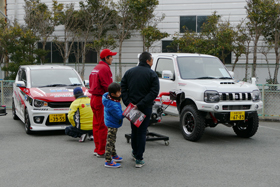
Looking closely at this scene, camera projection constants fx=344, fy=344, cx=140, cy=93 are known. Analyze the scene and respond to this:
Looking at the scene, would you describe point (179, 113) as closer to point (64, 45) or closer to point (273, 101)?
point (273, 101)

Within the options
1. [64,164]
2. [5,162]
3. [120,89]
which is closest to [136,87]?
[120,89]

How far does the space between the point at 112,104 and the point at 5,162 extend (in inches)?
88.3

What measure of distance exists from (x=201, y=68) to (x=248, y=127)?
185 cm

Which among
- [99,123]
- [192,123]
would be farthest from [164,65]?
[99,123]

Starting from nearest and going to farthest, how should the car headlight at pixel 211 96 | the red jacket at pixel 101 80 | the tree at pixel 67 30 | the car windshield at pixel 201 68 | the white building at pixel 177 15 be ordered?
the red jacket at pixel 101 80 < the car headlight at pixel 211 96 < the car windshield at pixel 201 68 < the tree at pixel 67 30 < the white building at pixel 177 15

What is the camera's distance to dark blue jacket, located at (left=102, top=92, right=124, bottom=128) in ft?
18.3

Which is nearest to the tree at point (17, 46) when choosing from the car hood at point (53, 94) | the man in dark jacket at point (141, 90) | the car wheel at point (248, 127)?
the car hood at point (53, 94)

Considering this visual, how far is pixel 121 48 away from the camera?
25.6 meters

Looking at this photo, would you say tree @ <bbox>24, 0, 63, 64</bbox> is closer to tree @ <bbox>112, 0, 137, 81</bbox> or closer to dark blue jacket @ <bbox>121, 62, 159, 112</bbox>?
tree @ <bbox>112, 0, 137, 81</bbox>

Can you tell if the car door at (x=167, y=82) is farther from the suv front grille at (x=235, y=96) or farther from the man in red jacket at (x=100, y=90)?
the man in red jacket at (x=100, y=90)

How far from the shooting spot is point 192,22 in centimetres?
2467

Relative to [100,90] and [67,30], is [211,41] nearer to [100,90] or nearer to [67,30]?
[67,30]

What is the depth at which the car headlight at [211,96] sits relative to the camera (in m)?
7.39

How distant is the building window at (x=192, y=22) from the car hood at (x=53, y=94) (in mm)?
16951
